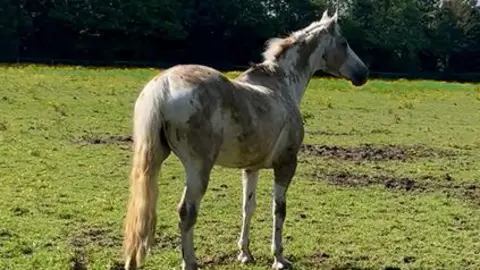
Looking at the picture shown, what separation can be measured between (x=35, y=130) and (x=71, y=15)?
47.1 m

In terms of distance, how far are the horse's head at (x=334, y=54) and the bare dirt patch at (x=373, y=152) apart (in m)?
6.11

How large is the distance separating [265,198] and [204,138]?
4773 mm

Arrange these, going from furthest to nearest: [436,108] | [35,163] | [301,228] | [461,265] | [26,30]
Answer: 1. [26,30]
2. [436,108]
3. [35,163]
4. [301,228]
5. [461,265]

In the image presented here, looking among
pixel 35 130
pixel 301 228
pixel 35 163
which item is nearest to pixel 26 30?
pixel 35 130

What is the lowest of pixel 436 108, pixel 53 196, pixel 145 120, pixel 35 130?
pixel 436 108

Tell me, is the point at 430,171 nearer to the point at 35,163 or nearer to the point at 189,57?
the point at 35,163

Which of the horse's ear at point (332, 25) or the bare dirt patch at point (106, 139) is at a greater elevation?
the horse's ear at point (332, 25)

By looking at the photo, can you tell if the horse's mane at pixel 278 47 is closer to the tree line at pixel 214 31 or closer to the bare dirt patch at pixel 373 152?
the bare dirt patch at pixel 373 152

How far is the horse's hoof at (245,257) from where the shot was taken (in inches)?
302

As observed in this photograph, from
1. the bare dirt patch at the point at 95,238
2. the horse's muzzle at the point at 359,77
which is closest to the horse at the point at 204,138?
the horse's muzzle at the point at 359,77

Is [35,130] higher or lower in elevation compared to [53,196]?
lower

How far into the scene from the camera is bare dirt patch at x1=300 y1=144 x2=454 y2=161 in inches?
603

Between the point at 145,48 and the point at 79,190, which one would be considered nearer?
the point at 79,190

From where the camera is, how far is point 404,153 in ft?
52.6
